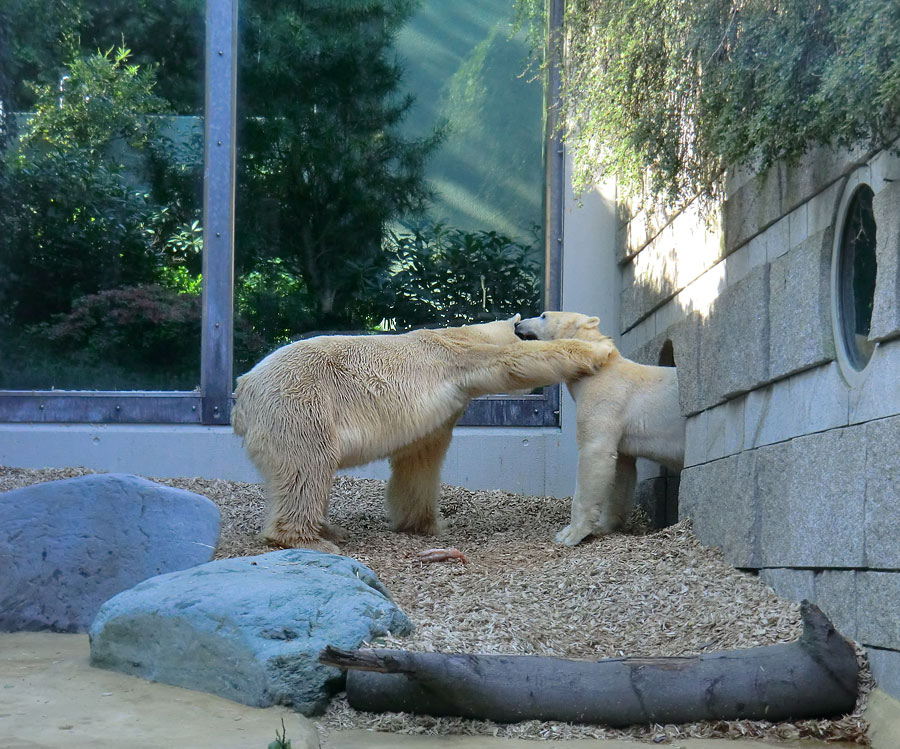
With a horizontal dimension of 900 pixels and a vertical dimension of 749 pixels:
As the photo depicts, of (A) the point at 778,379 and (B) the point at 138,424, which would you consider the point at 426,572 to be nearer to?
(A) the point at 778,379

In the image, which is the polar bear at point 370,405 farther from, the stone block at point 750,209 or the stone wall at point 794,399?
the stone block at point 750,209

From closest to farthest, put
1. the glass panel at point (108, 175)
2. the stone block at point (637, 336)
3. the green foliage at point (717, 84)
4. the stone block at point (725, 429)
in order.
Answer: the green foliage at point (717, 84) → the stone block at point (725, 429) → the stone block at point (637, 336) → the glass panel at point (108, 175)

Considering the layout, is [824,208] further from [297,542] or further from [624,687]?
[297,542]

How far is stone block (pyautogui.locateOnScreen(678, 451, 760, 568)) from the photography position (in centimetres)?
413

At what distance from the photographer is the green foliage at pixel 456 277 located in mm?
7320

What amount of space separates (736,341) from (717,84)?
1158 millimetres

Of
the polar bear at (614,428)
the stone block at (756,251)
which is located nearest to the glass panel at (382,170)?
the polar bear at (614,428)

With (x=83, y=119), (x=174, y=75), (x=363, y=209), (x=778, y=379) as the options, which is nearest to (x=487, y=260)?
(x=363, y=209)

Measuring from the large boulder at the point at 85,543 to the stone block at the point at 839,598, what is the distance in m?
2.51

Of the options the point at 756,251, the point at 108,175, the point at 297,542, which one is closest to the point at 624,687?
the point at 756,251

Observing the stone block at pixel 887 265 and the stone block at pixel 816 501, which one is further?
the stone block at pixel 816 501

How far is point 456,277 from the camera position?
7.39 m

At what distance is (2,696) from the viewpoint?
3.01m

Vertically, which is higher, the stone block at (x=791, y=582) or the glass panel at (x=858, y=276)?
the glass panel at (x=858, y=276)
